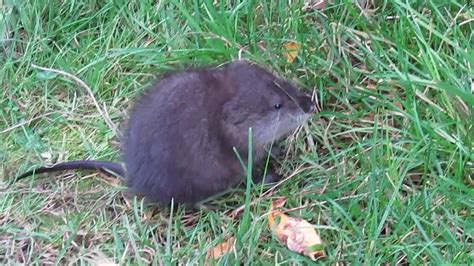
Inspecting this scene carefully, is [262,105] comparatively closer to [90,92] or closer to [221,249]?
[221,249]

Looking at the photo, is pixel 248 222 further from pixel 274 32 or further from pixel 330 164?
pixel 274 32

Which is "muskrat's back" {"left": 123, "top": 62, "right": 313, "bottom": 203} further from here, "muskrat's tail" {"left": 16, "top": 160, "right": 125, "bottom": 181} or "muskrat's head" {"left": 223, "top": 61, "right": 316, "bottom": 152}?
"muskrat's tail" {"left": 16, "top": 160, "right": 125, "bottom": 181}

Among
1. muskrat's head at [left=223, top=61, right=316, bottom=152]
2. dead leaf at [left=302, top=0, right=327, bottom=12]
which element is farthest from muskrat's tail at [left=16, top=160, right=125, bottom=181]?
dead leaf at [left=302, top=0, right=327, bottom=12]

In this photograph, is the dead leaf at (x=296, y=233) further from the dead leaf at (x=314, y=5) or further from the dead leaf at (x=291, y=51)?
the dead leaf at (x=314, y=5)

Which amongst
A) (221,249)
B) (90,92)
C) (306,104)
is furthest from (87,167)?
(306,104)

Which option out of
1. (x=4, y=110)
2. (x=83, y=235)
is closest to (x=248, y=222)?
(x=83, y=235)

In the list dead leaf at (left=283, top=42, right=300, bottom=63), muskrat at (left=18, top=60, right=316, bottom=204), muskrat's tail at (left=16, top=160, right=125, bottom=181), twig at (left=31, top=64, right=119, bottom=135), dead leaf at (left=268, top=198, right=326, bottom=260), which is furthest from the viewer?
twig at (left=31, top=64, right=119, bottom=135)
